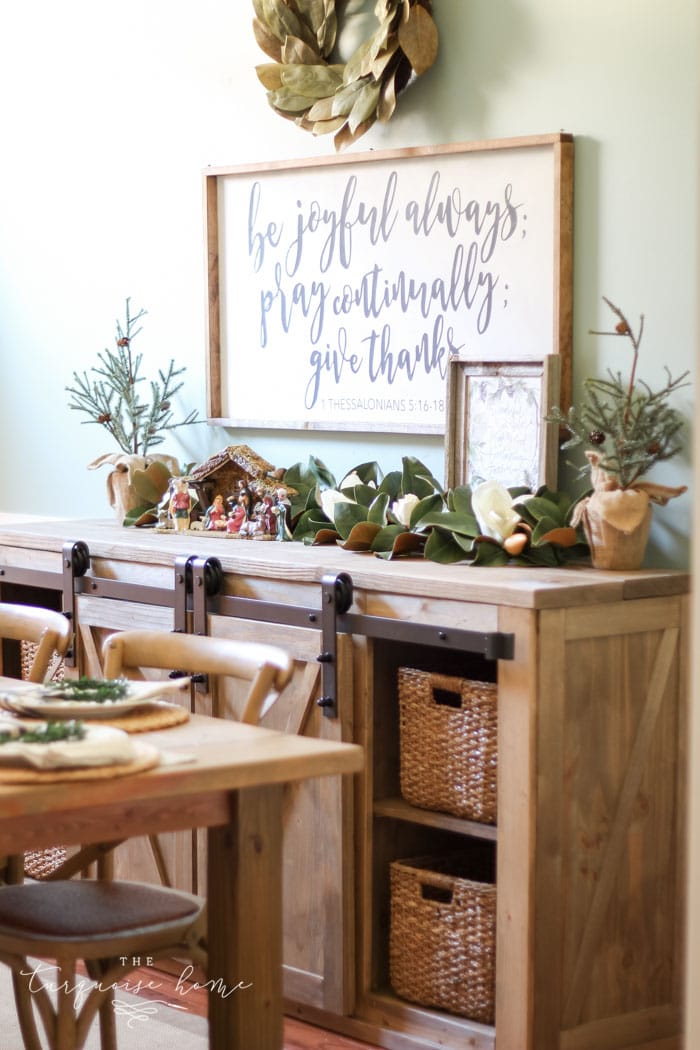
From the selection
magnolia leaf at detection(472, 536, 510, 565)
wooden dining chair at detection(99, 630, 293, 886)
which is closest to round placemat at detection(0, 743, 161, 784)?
wooden dining chair at detection(99, 630, 293, 886)

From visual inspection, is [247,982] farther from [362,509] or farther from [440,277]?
[440,277]

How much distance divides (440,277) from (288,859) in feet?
4.33

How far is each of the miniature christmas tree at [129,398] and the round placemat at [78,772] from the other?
87.4 inches

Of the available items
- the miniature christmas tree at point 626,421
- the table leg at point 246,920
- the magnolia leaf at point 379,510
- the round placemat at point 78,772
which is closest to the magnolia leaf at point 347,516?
the magnolia leaf at point 379,510

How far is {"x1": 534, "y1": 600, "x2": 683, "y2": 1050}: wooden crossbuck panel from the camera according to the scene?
108 inches

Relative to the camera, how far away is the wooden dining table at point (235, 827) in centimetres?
195

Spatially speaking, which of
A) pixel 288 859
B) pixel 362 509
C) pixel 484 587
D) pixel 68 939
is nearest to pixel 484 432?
pixel 362 509

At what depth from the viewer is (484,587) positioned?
2736 millimetres

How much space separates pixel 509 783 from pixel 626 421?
738 mm

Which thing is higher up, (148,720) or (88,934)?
(148,720)

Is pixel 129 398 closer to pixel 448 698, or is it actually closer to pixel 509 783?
pixel 448 698

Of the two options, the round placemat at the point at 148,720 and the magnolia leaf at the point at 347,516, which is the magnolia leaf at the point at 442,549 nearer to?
the magnolia leaf at the point at 347,516

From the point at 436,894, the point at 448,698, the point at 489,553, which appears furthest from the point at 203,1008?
the point at 489,553

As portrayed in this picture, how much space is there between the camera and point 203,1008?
10.7ft
